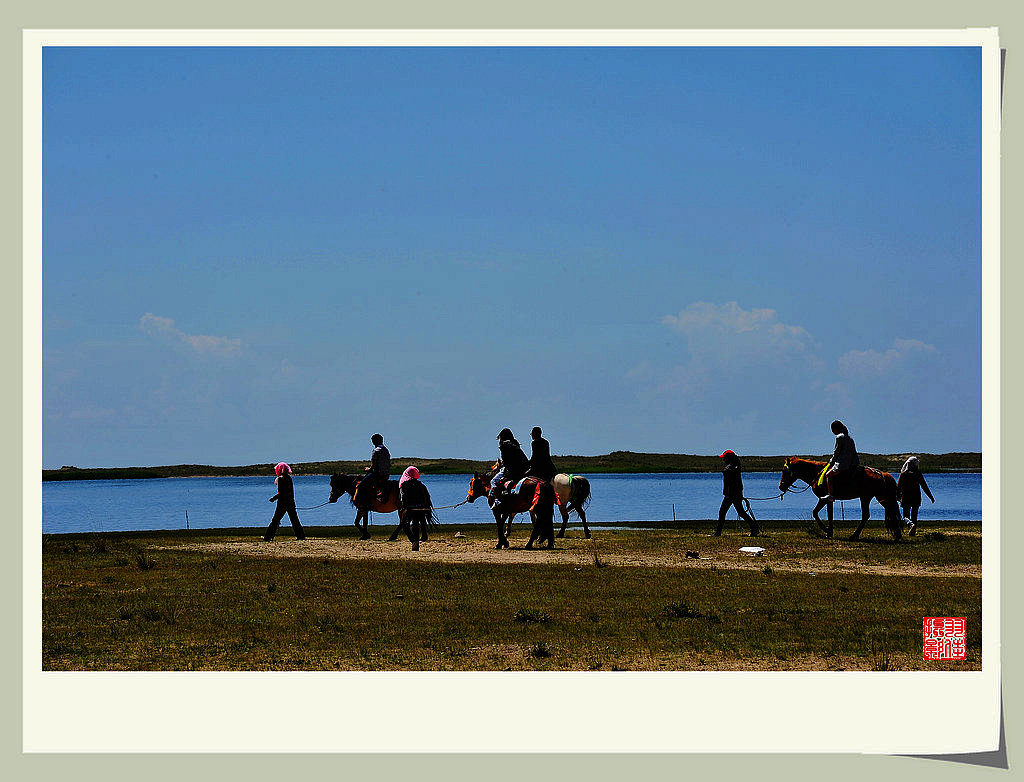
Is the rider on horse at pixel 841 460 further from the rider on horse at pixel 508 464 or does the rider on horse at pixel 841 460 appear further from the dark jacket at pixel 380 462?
the dark jacket at pixel 380 462

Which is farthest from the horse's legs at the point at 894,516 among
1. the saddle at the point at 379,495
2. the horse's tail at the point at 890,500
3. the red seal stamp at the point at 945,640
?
the red seal stamp at the point at 945,640

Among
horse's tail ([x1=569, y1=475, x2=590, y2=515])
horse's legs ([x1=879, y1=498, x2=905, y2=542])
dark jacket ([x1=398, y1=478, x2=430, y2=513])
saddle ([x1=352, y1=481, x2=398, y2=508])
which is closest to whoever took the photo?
dark jacket ([x1=398, y1=478, x2=430, y2=513])

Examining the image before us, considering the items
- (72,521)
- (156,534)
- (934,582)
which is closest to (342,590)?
(934,582)

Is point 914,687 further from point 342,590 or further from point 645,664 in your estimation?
point 342,590

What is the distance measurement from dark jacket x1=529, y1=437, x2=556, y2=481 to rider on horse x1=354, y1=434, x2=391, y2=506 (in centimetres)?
357

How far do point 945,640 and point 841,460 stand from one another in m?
15.3

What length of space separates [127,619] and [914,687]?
32.6 feet

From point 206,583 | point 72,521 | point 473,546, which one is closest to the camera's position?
point 206,583

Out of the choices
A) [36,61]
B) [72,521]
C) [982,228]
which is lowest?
[72,521]

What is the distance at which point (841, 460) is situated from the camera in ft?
84.9

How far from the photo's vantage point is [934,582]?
17.9m

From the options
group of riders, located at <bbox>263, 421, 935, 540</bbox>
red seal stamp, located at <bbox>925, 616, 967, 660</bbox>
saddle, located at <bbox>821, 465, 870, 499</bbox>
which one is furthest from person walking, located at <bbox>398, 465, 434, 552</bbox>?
Result: red seal stamp, located at <bbox>925, 616, 967, 660</bbox>

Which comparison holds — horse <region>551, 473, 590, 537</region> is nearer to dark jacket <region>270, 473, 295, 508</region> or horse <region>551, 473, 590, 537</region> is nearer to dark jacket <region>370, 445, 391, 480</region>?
dark jacket <region>370, 445, 391, 480</region>

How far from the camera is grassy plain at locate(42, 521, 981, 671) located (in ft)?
41.1
